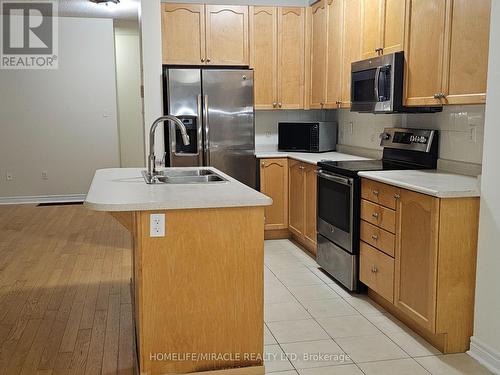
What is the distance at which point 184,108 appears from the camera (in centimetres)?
493

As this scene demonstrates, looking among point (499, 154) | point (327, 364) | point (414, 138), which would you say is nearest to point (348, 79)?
point (414, 138)

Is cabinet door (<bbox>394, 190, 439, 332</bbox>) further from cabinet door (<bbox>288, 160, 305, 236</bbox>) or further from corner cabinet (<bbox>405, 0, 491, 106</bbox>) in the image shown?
cabinet door (<bbox>288, 160, 305, 236</bbox>)

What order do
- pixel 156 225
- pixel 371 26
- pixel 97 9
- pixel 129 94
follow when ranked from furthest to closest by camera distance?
pixel 129 94 < pixel 97 9 < pixel 371 26 < pixel 156 225

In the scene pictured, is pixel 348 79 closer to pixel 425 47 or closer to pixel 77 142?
pixel 425 47

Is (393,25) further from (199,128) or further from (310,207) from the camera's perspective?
(199,128)

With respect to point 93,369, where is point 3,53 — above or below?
above

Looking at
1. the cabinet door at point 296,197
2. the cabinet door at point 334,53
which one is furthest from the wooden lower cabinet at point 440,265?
the cabinet door at point 334,53

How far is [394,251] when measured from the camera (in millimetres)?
3172

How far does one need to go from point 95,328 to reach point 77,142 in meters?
4.98

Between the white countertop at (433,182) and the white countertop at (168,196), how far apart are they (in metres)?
0.90

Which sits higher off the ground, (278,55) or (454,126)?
(278,55)

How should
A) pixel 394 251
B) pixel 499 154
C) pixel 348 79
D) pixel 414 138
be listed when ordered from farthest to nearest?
pixel 348 79, pixel 414 138, pixel 394 251, pixel 499 154

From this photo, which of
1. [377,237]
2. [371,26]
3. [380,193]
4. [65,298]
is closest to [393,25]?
[371,26]

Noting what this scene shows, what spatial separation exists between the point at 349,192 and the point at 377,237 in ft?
1.37
